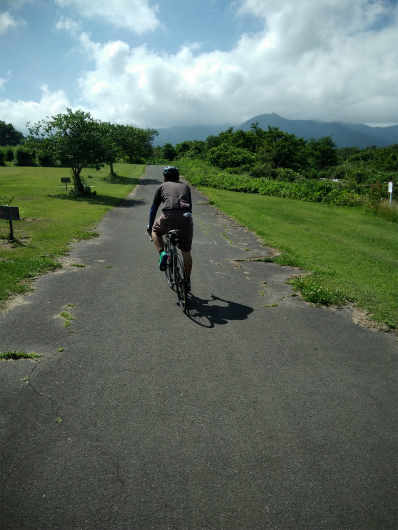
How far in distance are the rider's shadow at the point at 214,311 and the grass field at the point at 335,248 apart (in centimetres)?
142

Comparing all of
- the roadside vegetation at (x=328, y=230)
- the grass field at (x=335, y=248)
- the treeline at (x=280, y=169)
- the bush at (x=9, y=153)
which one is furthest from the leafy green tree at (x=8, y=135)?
the grass field at (x=335, y=248)

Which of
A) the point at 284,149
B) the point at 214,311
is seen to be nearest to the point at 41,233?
the point at 214,311

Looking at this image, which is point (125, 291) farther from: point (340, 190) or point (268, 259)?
point (340, 190)

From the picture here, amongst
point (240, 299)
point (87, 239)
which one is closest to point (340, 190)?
point (87, 239)

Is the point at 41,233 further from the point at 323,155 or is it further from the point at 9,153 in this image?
the point at 323,155

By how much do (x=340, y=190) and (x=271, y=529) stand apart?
2466 centimetres

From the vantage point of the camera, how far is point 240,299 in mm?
6387

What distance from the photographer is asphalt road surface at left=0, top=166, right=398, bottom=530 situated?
248 centimetres

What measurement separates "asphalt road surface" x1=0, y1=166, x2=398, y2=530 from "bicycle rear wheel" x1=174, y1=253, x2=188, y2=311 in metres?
0.16

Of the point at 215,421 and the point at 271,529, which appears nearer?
the point at 271,529

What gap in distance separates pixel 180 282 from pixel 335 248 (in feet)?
23.3

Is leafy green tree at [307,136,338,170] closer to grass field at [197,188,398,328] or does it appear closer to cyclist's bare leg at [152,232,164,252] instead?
grass field at [197,188,398,328]

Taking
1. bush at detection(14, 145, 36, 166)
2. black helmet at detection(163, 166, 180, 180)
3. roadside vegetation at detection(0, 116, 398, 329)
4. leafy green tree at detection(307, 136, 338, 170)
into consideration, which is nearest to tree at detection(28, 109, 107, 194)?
roadside vegetation at detection(0, 116, 398, 329)

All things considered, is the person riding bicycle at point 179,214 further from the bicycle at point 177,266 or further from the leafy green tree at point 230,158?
the leafy green tree at point 230,158
